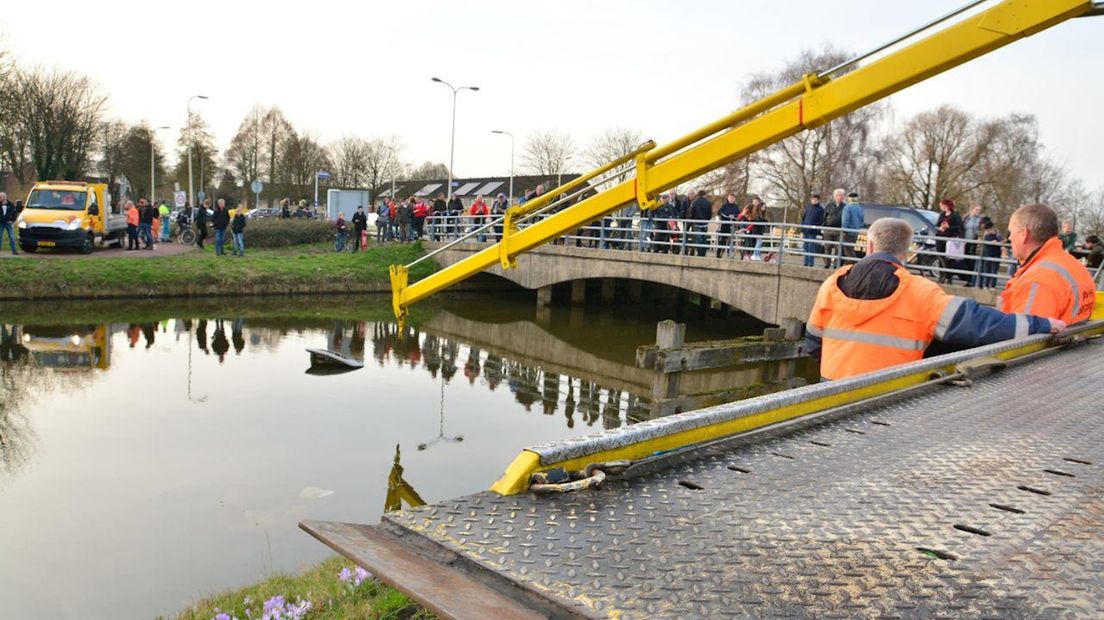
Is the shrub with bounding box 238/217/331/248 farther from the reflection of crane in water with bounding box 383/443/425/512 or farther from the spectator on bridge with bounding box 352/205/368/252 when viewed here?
the reflection of crane in water with bounding box 383/443/425/512

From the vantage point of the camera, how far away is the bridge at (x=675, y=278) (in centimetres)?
1614

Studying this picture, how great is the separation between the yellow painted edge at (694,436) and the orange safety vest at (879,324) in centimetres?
19

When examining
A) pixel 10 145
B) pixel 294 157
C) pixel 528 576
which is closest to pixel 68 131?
pixel 10 145

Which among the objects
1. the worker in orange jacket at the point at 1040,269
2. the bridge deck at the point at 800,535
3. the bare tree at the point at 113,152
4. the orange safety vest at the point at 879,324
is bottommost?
the bridge deck at the point at 800,535

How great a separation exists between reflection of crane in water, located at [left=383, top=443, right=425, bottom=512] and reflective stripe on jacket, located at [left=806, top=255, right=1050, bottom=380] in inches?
178

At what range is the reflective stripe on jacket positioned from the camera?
399cm

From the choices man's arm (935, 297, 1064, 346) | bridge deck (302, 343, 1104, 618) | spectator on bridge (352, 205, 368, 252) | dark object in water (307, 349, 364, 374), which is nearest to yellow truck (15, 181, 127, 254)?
spectator on bridge (352, 205, 368, 252)

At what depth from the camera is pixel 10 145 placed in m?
43.8

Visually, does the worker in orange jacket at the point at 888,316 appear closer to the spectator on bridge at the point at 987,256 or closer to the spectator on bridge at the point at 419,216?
the spectator on bridge at the point at 987,256

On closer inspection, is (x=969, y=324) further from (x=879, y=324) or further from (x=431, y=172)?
(x=431, y=172)

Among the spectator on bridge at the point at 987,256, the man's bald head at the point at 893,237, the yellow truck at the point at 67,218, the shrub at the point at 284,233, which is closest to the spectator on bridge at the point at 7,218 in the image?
the yellow truck at the point at 67,218

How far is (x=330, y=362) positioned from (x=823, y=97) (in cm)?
982

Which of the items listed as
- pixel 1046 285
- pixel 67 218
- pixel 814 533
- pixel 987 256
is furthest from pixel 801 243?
pixel 67 218

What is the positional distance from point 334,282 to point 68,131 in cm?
2942
